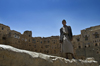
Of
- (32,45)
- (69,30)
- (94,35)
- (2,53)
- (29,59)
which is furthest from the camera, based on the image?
(32,45)

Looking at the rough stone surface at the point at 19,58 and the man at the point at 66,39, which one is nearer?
the rough stone surface at the point at 19,58

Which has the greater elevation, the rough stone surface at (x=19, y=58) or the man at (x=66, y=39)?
the man at (x=66, y=39)

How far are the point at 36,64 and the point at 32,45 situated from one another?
137 ft

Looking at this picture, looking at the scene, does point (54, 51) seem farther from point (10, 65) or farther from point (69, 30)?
point (10, 65)

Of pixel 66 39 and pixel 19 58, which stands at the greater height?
pixel 66 39

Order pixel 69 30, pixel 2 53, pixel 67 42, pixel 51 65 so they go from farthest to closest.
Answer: pixel 69 30 → pixel 67 42 → pixel 51 65 → pixel 2 53

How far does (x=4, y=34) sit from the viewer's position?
36562 millimetres

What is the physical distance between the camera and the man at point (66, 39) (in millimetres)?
4804

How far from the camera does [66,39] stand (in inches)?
197

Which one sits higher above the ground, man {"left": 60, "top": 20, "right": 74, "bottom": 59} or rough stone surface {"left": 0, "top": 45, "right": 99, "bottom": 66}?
man {"left": 60, "top": 20, "right": 74, "bottom": 59}

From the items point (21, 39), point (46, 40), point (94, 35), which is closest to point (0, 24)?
point (21, 39)

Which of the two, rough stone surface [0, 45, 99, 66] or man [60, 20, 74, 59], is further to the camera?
man [60, 20, 74, 59]

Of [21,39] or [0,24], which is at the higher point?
[0,24]

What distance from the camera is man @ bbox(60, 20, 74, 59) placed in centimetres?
480
